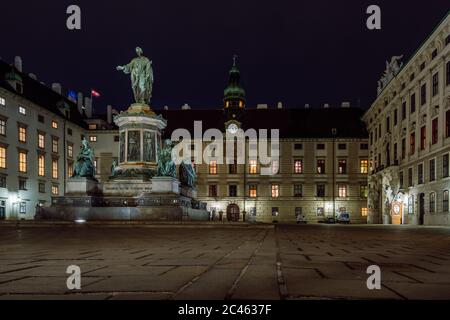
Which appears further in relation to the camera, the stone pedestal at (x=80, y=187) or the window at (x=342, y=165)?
the window at (x=342, y=165)

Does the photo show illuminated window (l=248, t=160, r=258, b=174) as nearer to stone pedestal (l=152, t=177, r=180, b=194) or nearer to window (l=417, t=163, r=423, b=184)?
window (l=417, t=163, r=423, b=184)

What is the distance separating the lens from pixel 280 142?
63844mm

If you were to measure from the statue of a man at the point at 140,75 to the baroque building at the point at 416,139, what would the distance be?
19746 millimetres

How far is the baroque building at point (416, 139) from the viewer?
33281 mm

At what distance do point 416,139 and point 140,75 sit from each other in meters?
23.8

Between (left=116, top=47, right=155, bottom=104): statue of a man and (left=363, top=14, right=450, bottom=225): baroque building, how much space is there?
19.7 m

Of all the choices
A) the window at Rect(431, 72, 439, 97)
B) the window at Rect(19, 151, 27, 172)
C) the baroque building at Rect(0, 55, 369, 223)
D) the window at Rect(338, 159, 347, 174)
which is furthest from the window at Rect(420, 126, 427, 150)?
the window at Rect(19, 151, 27, 172)

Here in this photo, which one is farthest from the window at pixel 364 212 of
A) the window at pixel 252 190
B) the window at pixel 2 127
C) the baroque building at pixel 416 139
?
the window at pixel 2 127

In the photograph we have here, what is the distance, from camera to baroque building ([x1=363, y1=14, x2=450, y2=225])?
Result: 3328 cm

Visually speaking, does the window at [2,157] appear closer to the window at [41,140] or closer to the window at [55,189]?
the window at [41,140]

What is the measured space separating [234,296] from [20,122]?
47.3m

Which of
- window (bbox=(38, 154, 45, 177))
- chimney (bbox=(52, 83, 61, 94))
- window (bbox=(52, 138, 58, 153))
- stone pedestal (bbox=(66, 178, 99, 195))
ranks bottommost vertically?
stone pedestal (bbox=(66, 178, 99, 195))

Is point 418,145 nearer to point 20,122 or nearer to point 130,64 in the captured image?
point 130,64

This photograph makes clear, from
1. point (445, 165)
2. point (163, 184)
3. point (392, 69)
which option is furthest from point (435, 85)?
point (163, 184)
